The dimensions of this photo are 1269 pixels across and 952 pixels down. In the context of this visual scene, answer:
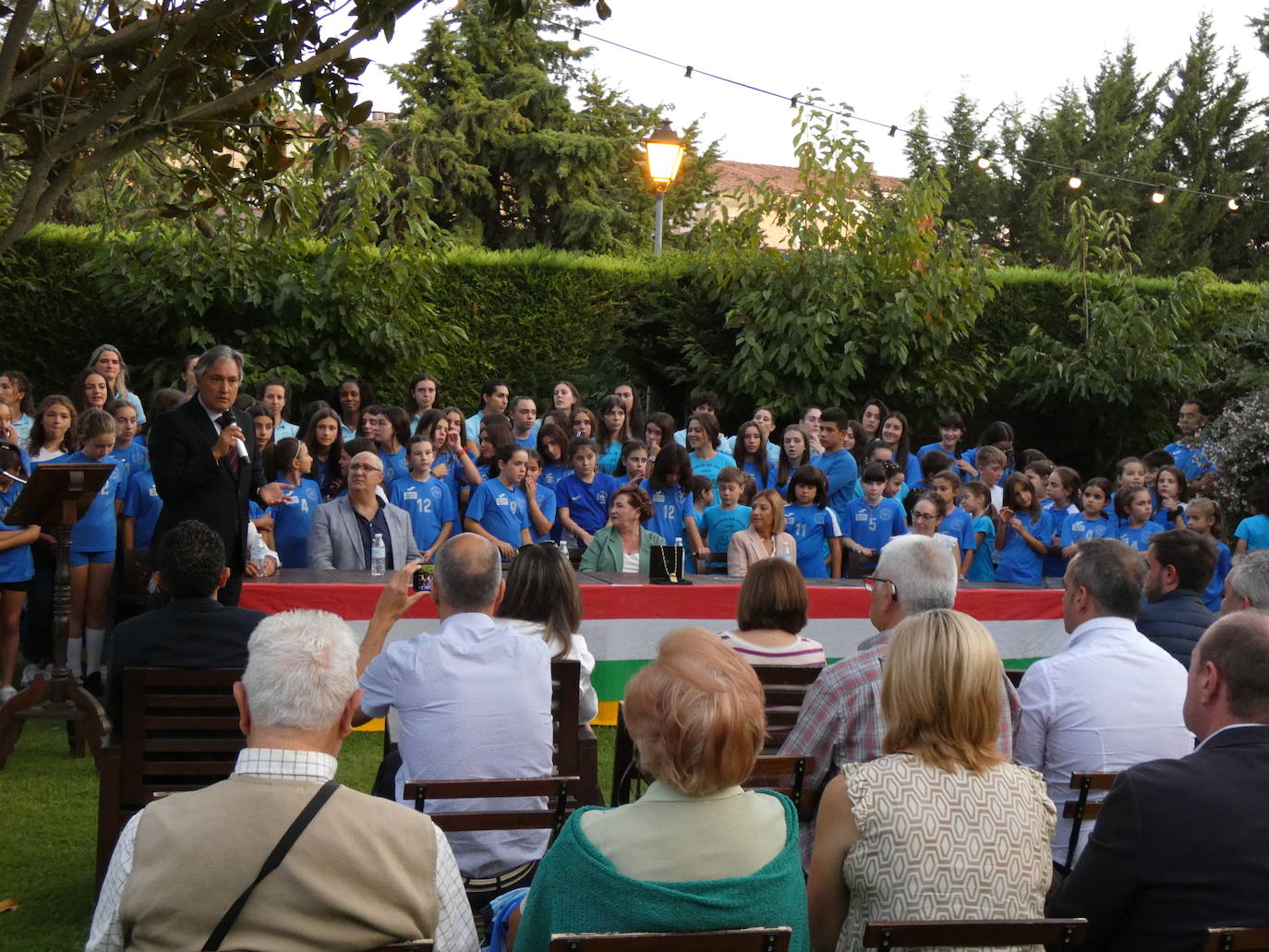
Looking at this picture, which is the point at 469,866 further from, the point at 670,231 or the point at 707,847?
the point at 670,231

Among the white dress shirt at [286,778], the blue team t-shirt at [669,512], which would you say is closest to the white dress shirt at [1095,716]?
the white dress shirt at [286,778]

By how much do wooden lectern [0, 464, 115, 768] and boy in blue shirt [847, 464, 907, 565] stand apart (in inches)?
204

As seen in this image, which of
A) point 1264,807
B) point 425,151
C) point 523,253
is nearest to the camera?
point 1264,807

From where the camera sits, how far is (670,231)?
29766 millimetres

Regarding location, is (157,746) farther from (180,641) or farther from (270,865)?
(270,865)

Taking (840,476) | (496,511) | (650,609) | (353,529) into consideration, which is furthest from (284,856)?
(840,476)

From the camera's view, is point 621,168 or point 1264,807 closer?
point 1264,807

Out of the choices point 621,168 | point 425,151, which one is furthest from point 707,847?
point 621,168

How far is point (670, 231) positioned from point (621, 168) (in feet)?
6.49

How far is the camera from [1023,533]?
9.72 meters

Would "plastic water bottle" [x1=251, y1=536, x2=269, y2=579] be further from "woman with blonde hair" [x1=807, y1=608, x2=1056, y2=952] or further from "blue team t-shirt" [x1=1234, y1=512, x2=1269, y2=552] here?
"blue team t-shirt" [x1=1234, y1=512, x2=1269, y2=552]

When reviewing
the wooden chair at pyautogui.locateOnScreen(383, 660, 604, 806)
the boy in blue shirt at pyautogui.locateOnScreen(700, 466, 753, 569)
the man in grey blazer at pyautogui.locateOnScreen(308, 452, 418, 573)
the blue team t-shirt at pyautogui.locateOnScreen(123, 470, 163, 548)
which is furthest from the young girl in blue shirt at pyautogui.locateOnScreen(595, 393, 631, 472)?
the wooden chair at pyautogui.locateOnScreen(383, 660, 604, 806)

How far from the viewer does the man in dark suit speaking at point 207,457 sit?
6.36 m

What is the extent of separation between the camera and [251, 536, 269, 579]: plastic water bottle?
721cm
